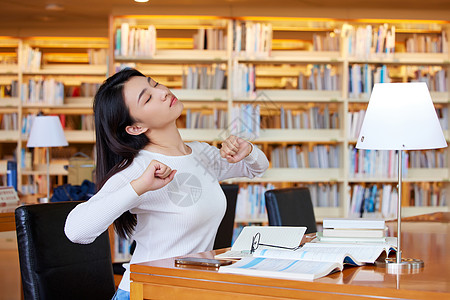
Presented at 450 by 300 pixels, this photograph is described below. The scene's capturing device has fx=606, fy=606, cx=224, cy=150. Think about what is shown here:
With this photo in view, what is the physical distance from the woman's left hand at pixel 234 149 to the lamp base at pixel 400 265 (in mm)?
599

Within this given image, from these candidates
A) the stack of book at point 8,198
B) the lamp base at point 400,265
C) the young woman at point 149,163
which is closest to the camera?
the lamp base at point 400,265

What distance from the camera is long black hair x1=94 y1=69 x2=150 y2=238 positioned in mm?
1847

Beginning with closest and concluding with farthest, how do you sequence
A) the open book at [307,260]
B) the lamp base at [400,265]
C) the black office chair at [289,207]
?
the open book at [307,260]
the lamp base at [400,265]
the black office chair at [289,207]

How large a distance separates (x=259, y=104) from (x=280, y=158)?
1.67 feet

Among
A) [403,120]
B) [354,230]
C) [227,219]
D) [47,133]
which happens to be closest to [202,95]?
[47,133]

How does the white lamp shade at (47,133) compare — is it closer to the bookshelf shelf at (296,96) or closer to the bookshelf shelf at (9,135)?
the bookshelf shelf at (296,96)

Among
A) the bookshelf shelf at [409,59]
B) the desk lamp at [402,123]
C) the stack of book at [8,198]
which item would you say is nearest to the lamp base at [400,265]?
the desk lamp at [402,123]

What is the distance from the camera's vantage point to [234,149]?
188 cm

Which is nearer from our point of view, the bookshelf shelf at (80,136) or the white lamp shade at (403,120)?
the white lamp shade at (403,120)

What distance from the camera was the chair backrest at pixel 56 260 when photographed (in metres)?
1.80

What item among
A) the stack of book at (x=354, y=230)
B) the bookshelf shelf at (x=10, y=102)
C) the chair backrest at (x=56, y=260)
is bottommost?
the chair backrest at (x=56, y=260)

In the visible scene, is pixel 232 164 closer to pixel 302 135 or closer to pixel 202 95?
pixel 202 95

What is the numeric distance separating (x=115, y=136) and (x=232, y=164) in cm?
51

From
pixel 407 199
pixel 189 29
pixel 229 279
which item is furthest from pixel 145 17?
pixel 229 279
